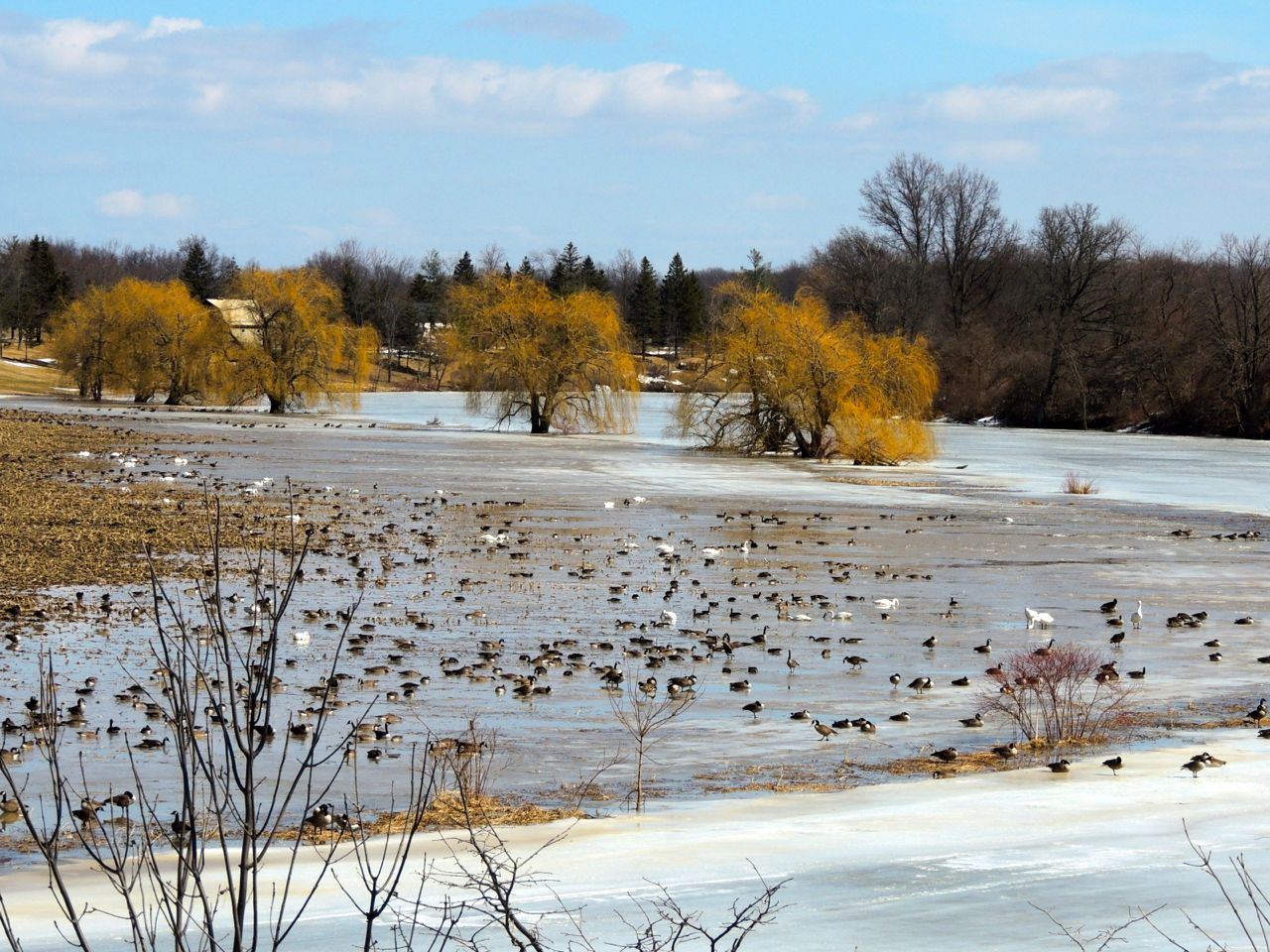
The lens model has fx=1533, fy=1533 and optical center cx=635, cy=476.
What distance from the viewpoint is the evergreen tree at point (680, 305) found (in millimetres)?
144000

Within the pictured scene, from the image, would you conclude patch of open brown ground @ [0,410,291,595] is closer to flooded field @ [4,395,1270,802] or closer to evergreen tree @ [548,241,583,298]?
flooded field @ [4,395,1270,802]

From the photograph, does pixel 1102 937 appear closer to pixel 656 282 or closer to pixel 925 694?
pixel 925 694

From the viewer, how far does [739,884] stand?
7.76 meters

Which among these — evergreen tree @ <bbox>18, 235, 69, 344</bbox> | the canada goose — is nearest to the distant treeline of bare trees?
evergreen tree @ <bbox>18, 235, 69, 344</bbox>

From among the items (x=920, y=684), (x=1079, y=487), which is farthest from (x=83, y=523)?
(x=1079, y=487)

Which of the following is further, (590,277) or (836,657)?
(590,277)

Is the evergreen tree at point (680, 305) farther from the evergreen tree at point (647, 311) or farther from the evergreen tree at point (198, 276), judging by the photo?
Answer: the evergreen tree at point (198, 276)

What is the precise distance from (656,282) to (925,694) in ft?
466

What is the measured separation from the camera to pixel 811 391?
50.8 metres

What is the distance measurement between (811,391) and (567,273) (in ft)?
313

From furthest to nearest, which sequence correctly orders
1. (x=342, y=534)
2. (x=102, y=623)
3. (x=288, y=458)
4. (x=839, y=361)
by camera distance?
1. (x=839, y=361)
2. (x=288, y=458)
3. (x=342, y=534)
4. (x=102, y=623)

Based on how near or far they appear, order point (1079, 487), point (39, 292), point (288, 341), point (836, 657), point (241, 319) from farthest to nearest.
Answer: point (39, 292) < point (241, 319) < point (288, 341) < point (1079, 487) < point (836, 657)

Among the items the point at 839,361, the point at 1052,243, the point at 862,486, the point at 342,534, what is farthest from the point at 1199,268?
the point at 342,534

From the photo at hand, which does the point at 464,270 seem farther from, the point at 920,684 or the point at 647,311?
the point at 920,684
